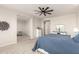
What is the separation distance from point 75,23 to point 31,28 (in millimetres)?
3522

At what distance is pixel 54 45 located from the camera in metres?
2.79

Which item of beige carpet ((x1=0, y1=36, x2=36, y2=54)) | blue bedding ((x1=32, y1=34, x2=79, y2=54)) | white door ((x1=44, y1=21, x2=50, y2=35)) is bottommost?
beige carpet ((x1=0, y1=36, x2=36, y2=54))

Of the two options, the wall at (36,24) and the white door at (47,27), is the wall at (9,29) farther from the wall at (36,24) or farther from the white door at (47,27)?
the white door at (47,27)

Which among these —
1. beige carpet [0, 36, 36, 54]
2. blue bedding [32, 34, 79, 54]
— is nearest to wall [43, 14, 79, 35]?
beige carpet [0, 36, 36, 54]

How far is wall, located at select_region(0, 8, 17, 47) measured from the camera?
4.63 metres

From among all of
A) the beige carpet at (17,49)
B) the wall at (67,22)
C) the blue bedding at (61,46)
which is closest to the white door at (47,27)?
the wall at (67,22)

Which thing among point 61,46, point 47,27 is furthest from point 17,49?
point 47,27

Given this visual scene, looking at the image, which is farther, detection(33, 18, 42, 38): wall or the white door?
the white door

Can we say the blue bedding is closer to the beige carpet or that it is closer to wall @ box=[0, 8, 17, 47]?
the beige carpet

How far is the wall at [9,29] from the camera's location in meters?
4.63
